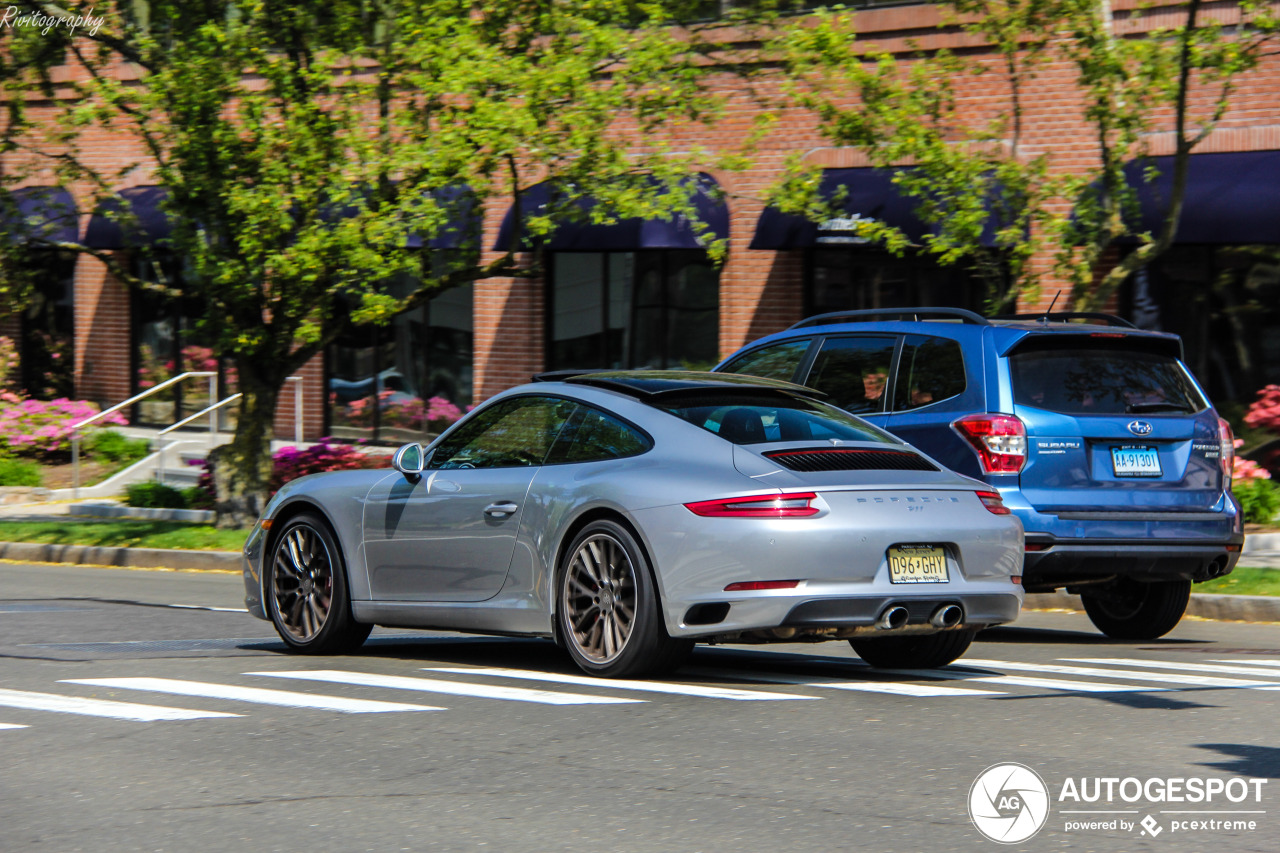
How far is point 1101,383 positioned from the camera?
9742mm

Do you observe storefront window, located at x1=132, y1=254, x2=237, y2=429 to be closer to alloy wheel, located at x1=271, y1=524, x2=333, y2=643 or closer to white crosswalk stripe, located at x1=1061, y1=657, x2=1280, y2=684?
alloy wheel, located at x1=271, y1=524, x2=333, y2=643

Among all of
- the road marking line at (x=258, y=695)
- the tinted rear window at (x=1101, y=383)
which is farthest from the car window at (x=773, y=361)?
the road marking line at (x=258, y=695)

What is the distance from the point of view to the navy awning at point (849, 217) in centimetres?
2002

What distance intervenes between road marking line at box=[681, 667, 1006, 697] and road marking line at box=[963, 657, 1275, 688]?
104 cm

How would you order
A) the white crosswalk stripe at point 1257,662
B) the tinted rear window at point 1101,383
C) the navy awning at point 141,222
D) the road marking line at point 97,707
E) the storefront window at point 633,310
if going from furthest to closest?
the navy awning at point 141,222, the storefront window at point 633,310, the tinted rear window at point 1101,383, the white crosswalk stripe at point 1257,662, the road marking line at point 97,707

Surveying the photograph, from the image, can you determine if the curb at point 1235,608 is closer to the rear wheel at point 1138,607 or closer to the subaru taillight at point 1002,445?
the rear wheel at point 1138,607

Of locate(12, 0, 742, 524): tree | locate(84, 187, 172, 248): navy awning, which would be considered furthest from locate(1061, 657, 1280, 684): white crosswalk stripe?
locate(84, 187, 172, 248): navy awning

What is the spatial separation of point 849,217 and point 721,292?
3668 millimetres

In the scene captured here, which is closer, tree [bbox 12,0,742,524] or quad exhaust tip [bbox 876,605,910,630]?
quad exhaust tip [bbox 876,605,910,630]

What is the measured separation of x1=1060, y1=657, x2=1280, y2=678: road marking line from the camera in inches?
343

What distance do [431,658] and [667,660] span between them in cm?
189

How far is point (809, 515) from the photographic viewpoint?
24.2 ft

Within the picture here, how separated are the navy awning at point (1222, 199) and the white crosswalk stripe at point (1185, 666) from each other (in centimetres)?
967

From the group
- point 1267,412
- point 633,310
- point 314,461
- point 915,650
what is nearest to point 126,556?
point 314,461
